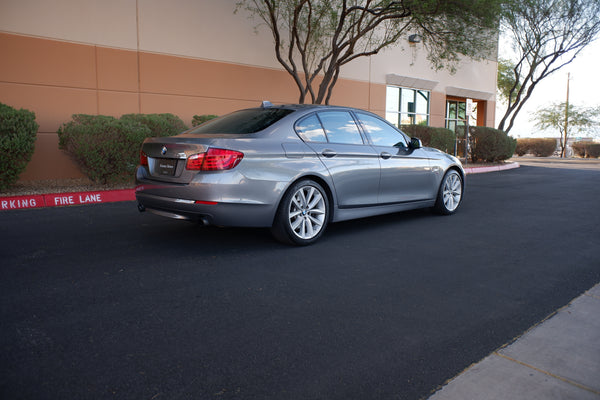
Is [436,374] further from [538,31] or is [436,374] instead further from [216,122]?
[538,31]

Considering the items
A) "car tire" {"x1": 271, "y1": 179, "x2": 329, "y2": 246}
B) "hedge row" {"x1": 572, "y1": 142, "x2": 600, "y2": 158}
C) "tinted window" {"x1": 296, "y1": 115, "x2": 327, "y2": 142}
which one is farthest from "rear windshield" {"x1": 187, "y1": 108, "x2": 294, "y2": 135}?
"hedge row" {"x1": 572, "y1": 142, "x2": 600, "y2": 158}

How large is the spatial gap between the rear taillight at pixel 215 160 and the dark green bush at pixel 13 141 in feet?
17.3

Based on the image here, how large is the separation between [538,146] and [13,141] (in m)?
35.8

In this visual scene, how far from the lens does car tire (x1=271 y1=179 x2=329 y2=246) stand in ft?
16.7

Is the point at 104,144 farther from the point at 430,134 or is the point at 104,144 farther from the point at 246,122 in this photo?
the point at 430,134

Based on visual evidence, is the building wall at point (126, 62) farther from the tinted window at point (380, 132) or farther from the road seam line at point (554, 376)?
the road seam line at point (554, 376)

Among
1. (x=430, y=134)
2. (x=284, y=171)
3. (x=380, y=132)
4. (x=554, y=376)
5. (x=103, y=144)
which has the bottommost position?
(x=554, y=376)

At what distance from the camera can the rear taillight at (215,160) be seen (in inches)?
184

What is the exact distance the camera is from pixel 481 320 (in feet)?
10.7

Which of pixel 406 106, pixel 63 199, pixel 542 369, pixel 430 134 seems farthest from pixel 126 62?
pixel 406 106

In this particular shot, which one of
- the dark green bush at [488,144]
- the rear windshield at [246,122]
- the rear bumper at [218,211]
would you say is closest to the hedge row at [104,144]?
the rear windshield at [246,122]

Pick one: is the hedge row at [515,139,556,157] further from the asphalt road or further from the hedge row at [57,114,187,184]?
the hedge row at [57,114,187,184]

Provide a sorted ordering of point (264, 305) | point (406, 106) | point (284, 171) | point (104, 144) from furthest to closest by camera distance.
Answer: point (406, 106), point (104, 144), point (284, 171), point (264, 305)

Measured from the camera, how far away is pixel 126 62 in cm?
1220
